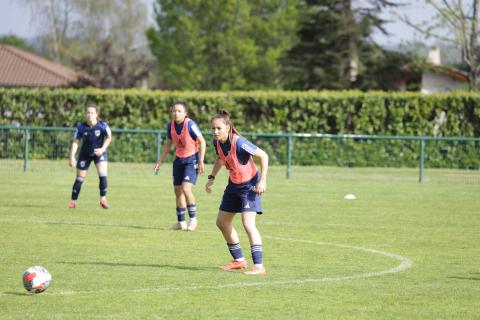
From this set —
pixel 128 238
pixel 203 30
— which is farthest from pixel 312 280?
pixel 203 30

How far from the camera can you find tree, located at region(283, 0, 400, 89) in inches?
2186

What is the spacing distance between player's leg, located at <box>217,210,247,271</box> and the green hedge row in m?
24.6

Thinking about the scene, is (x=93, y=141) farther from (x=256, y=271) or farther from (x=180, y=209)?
(x=256, y=271)

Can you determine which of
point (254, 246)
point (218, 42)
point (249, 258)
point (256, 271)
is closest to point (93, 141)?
point (249, 258)

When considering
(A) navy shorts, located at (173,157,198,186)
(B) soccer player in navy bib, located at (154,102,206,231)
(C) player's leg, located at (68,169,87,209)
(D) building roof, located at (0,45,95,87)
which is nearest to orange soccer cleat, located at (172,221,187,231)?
(B) soccer player in navy bib, located at (154,102,206,231)

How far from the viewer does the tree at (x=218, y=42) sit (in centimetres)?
7388

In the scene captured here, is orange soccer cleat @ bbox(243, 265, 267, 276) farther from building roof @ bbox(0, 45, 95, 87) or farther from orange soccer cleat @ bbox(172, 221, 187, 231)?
building roof @ bbox(0, 45, 95, 87)

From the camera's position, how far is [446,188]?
2672cm

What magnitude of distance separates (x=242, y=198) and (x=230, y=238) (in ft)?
1.79

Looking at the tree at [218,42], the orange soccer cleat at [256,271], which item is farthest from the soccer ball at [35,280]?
the tree at [218,42]

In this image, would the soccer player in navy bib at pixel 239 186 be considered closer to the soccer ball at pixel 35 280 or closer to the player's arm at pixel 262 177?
the player's arm at pixel 262 177

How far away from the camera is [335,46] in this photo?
186 ft

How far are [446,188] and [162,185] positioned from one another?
7784 millimetres

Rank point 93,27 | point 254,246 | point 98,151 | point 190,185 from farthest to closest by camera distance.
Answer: point 93,27, point 98,151, point 190,185, point 254,246
